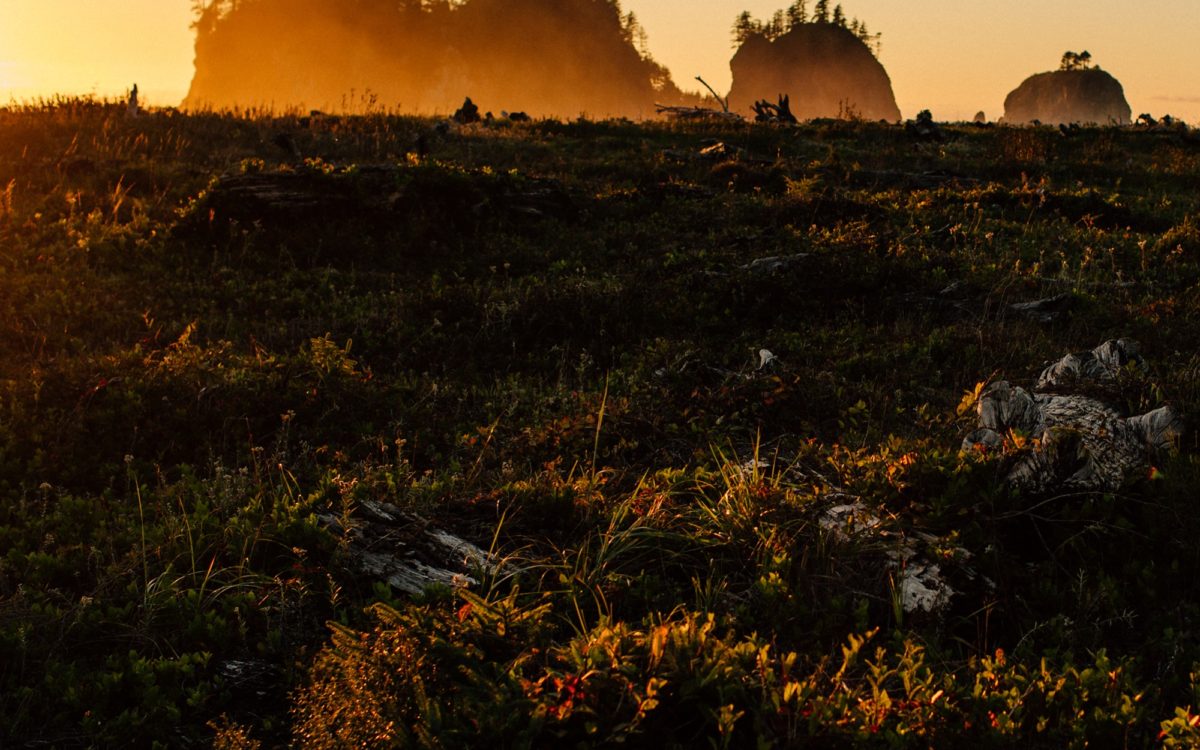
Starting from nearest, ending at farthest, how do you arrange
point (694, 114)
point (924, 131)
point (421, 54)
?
point (924, 131), point (694, 114), point (421, 54)

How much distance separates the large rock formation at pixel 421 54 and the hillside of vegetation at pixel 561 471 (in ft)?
474

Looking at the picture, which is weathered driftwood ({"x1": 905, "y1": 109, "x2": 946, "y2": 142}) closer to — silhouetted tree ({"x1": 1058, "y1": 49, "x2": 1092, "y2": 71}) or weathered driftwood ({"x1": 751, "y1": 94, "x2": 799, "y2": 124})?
weathered driftwood ({"x1": 751, "y1": 94, "x2": 799, "y2": 124})

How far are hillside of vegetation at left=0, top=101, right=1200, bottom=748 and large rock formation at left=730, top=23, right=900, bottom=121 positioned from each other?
18334 centimetres

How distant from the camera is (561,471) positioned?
18.0 feet

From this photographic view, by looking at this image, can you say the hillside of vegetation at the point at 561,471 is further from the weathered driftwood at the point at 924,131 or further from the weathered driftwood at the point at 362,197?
the weathered driftwood at the point at 924,131

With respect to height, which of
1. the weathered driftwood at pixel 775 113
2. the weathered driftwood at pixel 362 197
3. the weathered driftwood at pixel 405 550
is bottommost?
the weathered driftwood at pixel 405 550

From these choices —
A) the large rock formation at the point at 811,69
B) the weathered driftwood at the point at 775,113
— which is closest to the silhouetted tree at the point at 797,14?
the large rock formation at the point at 811,69

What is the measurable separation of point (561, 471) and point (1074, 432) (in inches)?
141

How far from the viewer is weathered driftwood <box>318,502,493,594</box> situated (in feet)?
13.3

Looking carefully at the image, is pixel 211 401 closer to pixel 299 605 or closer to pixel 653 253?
pixel 299 605

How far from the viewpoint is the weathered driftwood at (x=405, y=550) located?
4.05 metres

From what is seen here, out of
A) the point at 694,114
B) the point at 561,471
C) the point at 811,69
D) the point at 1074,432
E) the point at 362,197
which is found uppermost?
the point at 811,69

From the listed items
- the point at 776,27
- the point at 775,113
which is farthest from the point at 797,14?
the point at 775,113

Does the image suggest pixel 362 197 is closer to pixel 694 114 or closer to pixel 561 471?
pixel 561 471
